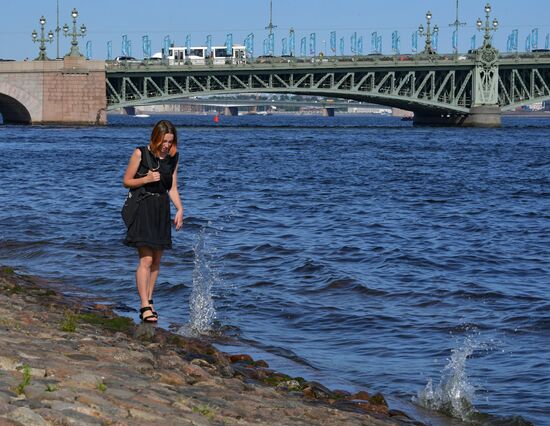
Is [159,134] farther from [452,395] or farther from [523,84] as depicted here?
[523,84]

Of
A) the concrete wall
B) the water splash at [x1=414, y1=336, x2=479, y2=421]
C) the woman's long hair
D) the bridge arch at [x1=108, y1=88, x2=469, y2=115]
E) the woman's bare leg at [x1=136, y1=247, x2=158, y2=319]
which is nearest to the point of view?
the water splash at [x1=414, y1=336, x2=479, y2=421]

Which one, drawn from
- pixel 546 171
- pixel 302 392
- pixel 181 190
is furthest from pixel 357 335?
pixel 546 171

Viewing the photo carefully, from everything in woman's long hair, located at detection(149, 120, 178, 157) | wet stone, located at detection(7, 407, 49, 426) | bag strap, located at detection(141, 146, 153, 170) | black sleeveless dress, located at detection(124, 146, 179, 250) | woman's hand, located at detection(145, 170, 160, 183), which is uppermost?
woman's long hair, located at detection(149, 120, 178, 157)

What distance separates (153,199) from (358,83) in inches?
3144

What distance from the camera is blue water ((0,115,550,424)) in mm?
11273

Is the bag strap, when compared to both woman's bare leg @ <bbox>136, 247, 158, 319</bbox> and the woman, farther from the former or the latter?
woman's bare leg @ <bbox>136, 247, 158, 319</bbox>

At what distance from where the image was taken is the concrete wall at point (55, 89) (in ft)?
277

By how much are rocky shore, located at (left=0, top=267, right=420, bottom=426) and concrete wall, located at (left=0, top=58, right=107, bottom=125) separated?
246 feet

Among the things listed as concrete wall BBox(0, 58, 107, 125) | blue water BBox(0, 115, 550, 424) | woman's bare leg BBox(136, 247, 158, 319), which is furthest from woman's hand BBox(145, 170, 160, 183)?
concrete wall BBox(0, 58, 107, 125)

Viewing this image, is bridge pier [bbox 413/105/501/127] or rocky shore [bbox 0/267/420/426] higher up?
bridge pier [bbox 413/105/501/127]

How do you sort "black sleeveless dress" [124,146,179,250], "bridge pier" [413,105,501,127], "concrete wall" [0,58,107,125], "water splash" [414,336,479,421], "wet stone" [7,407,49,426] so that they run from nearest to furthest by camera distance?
"wet stone" [7,407,49,426], "water splash" [414,336,479,421], "black sleeveless dress" [124,146,179,250], "concrete wall" [0,58,107,125], "bridge pier" [413,105,501,127]

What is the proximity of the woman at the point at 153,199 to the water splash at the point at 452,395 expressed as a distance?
254 centimetres

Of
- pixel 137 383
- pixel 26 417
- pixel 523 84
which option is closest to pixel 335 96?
pixel 523 84

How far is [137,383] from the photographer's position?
25.4 feet
